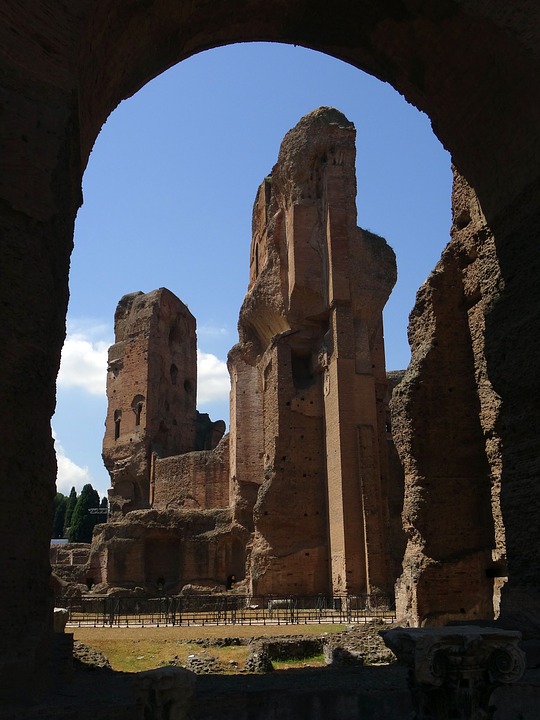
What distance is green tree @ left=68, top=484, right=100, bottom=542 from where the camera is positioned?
Answer: 158 feet

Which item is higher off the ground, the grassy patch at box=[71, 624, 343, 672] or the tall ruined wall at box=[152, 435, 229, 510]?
the tall ruined wall at box=[152, 435, 229, 510]

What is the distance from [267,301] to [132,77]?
56.5ft

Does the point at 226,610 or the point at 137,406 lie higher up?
the point at 137,406

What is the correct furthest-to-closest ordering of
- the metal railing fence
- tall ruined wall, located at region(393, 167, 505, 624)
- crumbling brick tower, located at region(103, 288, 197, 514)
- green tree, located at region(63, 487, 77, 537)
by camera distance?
green tree, located at region(63, 487, 77, 537) → crumbling brick tower, located at region(103, 288, 197, 514) → the metal railing fence → tall ruined wall, located at region(393, 167, 505, 624)

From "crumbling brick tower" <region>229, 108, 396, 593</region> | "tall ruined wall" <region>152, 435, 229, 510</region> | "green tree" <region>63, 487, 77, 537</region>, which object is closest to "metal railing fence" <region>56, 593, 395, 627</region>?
"crumbling brick tower" <region>229, 108, 396, 593</region>

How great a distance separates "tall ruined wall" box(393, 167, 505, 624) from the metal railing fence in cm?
462

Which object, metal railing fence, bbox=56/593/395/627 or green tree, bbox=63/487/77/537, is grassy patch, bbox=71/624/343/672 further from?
green tree, bbox=63/487/77/537

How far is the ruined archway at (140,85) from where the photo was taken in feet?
19.5

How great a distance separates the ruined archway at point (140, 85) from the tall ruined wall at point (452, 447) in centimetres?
38

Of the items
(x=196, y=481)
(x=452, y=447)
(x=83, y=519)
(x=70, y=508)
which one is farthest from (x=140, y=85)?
(x=70, y=508)

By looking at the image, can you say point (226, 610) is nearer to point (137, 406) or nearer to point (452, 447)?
point (452, 447)

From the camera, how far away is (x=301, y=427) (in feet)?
75.9

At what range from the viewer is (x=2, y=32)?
6.13 meters

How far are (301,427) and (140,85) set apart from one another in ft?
50.5
